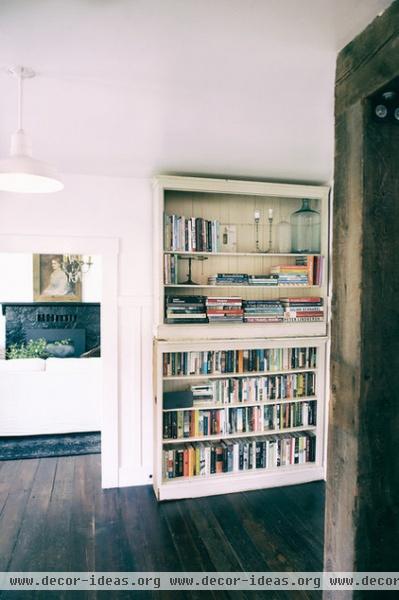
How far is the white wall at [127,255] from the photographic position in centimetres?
341

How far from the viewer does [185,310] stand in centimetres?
337

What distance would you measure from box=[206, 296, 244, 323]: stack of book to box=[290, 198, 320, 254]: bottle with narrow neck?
79 centimetres

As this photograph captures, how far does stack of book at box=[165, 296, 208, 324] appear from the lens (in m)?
3.34

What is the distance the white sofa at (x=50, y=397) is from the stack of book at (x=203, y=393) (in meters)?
1.42

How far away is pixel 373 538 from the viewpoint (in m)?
1.40

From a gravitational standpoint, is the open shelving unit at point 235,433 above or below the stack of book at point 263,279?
below

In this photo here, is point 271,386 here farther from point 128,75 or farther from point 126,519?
point 128,75

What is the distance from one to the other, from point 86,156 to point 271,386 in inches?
93.7

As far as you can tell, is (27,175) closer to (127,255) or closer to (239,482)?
(127,255)

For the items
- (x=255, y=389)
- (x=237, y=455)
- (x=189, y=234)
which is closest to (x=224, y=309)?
(x=189, y=234)

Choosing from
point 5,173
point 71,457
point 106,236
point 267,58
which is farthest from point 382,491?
point 71,457

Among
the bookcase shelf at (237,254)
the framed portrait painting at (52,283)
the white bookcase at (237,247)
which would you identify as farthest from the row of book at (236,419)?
the framed portrait painting at (52,283)

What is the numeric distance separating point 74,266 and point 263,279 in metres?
4.81

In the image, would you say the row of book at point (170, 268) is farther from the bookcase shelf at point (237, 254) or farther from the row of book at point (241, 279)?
the row of book at point (241, 279)
